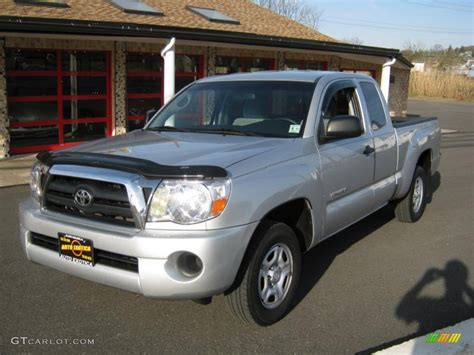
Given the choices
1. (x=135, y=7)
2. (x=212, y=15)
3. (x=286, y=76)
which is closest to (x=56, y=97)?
(x=135, y=7)

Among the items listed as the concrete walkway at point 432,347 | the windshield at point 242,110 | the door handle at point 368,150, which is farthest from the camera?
the door handle at point 368,150

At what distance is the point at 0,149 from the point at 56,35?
2826 mm

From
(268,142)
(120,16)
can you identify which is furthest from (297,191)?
(120,16)

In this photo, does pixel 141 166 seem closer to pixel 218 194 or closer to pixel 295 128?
pixel 218 194

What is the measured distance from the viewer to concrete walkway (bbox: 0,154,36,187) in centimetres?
885

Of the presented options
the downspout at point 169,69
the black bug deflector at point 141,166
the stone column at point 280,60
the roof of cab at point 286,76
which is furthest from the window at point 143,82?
the black bug deflector at point 141,166

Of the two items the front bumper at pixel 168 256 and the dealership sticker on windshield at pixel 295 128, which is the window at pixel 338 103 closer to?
the dealership sticker on windshield at pixel 295 128

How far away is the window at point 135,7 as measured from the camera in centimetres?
1457

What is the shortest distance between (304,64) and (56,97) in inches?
388

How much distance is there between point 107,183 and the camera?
328 cm

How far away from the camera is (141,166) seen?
3215mm

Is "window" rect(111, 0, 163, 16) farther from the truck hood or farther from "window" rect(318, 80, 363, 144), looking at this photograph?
the truck hood

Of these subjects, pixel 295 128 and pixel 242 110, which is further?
pixel 242 110

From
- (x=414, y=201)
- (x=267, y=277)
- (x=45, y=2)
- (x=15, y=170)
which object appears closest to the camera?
(x=267, y=277)
